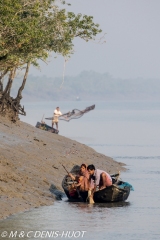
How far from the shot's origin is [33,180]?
28500mm

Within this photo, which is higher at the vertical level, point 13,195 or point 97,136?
point 97,136

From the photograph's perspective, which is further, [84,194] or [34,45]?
[34,45]

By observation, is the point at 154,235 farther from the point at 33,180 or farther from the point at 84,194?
the point at 33,180

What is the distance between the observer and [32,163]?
3164cm

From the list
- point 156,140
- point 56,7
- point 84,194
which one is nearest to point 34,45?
point 56,7

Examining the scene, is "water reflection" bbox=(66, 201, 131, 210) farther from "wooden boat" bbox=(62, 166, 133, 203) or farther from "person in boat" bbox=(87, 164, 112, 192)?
"person in boat" bbox=(87, 164, 112, 192)

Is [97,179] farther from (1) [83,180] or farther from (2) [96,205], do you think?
(2) [96,205]

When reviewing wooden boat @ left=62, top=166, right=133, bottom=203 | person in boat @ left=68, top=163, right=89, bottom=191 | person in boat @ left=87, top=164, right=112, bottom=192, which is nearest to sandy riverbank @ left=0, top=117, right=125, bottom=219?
wooden boat @ left=62, top=166, right=133, bottom=203

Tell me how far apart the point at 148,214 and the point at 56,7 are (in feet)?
40.1

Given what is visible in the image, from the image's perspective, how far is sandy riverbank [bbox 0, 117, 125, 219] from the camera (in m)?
25.4

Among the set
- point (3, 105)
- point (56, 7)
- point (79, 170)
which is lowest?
point (79, 170)

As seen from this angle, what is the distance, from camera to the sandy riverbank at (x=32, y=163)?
83.4ft

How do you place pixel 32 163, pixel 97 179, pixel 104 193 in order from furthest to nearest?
pixel 32 163 < pixel 97 179 < pixel 104 193

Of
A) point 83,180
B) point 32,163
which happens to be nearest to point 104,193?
point 83,180
